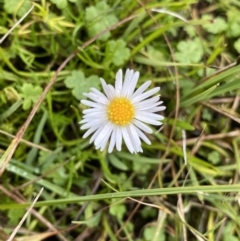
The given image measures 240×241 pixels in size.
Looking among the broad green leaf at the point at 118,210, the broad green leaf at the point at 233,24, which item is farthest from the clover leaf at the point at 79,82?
the broad green leaf at the point at 233,24

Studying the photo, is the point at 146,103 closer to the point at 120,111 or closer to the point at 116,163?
the point at 120,111

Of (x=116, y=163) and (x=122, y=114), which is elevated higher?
(x=122, y=114)

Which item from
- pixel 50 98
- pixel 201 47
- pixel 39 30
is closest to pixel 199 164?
pixel 201 47

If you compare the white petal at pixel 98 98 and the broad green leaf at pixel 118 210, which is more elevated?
the white petal at pixel 98 98

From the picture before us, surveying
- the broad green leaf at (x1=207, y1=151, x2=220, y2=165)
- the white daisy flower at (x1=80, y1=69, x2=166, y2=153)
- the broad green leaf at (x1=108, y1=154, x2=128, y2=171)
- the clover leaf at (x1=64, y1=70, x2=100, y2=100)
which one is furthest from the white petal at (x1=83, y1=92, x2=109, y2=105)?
the broad green leaf at (x1=207, y1=151, x2=220, y2=165)

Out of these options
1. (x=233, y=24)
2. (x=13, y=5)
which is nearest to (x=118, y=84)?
(x=13, y=5)

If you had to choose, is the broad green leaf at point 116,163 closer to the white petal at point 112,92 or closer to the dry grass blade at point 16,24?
the white petal at point 112,92
